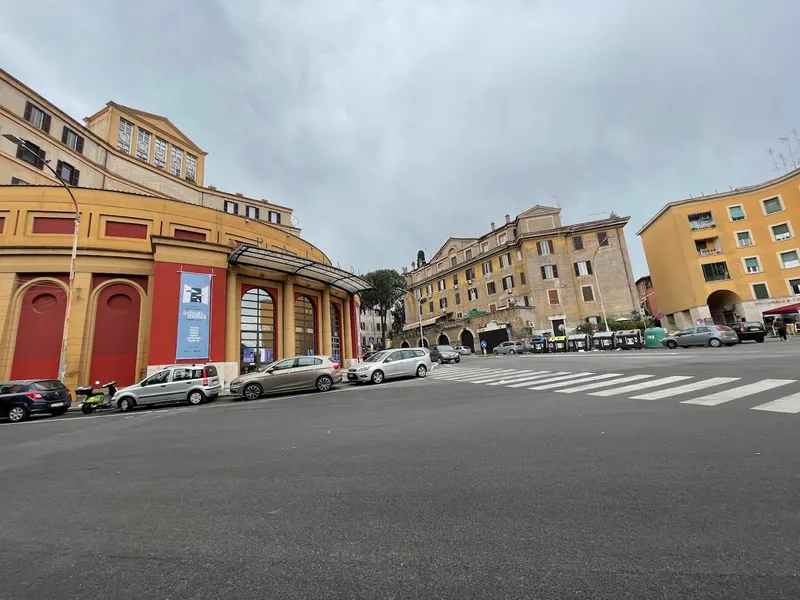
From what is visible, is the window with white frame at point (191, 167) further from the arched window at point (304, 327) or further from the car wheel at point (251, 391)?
the car wheel at point (251, 391)

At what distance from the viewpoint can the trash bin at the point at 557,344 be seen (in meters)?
35.8

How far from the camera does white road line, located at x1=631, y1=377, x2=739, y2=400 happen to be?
8370mm

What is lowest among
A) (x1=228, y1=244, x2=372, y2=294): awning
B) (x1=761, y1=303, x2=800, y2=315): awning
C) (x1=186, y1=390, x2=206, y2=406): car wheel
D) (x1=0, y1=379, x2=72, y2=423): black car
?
(x1=186, y1=390, x2=206, y2=406): car wheel

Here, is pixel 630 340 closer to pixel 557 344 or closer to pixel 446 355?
pixel 557 344

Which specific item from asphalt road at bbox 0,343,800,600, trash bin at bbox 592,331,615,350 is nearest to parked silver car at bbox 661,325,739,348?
trash bin at bbox 592,331,615,350

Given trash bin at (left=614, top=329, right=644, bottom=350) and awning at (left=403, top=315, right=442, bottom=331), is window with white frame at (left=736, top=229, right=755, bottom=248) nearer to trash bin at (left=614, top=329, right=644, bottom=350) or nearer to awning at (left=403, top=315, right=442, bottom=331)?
trash bin at (left=614, top=329, right=644, bottom=350)

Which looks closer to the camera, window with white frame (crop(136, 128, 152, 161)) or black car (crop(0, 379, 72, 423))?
black car (crop(0, 379, 72, 423))

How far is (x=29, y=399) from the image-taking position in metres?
12.6

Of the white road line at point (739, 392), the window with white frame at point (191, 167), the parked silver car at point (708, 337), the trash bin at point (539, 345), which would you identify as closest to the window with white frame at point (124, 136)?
the window with white frame at point (191, 167)

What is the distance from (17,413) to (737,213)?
55675 mm

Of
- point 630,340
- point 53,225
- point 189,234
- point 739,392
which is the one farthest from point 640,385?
point 53,225

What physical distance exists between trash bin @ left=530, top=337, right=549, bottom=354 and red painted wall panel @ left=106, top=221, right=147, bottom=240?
115 feet

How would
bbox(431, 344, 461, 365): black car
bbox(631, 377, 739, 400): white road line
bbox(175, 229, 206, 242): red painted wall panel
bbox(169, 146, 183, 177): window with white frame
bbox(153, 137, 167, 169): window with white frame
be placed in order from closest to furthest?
bbox(631, 377, 739, 400): white road line → bbox(175, 229, 206, 242): red painted wall panel → bbox(431, 344, 461, 365): black car → bbox(153, 137, 167, 169): window with white frame → bbox(169, 146, 183, 177): window with white frame

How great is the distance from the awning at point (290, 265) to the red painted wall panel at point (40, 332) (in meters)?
8.28
